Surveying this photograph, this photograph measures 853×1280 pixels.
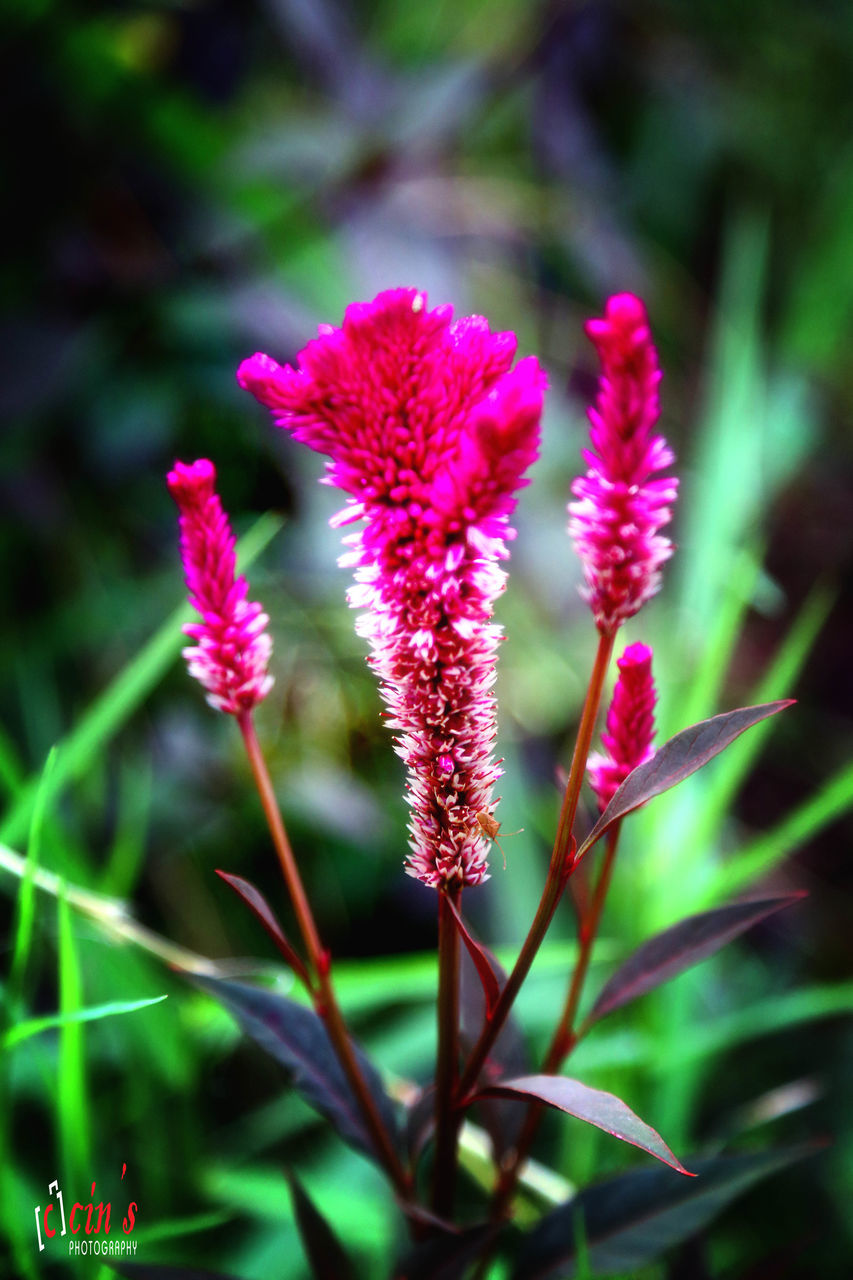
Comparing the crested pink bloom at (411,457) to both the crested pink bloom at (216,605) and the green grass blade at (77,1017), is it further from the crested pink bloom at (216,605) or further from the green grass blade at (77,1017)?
the green grass blade at (77,1017)

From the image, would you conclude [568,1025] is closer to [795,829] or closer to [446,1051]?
[446,1051]

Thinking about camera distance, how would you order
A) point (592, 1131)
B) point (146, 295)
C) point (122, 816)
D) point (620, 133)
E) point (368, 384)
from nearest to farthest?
point (368, 384) → point (592, 1131) → point (122, 816) → point (146, 295) → point (620, 133)

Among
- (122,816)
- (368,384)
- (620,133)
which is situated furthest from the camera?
(620,133)

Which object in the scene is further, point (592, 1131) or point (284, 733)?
point (284, 733)

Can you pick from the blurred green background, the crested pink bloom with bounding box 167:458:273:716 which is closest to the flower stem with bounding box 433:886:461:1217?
the crested pink bloom with bounding box 167:458:273:716

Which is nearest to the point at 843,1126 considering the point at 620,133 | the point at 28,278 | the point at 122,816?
the point at 122,816

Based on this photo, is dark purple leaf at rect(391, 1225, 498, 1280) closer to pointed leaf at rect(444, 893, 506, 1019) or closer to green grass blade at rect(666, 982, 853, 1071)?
pointed leaf at rect(444, 893, 506, 1019)

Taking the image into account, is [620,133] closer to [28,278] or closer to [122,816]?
[28,278]

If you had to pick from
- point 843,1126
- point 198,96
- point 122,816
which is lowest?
point 843,1126
